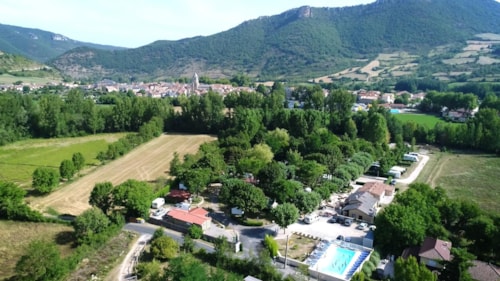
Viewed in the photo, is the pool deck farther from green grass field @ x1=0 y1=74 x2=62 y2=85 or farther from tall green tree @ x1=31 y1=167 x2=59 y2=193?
green grass field @ x1=0 y1=74 x2=62 y2=85

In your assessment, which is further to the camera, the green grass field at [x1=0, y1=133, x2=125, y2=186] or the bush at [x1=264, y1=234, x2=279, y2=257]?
the green grass field at [x1=0, y1=133, x2=125, y2=186]

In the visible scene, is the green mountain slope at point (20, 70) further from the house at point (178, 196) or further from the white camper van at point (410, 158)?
the white camper van at point (410, 158)

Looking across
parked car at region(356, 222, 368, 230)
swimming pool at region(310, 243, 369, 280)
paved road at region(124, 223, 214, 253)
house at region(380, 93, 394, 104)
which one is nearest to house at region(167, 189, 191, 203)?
paved road at region(124, 223, 214, 253)

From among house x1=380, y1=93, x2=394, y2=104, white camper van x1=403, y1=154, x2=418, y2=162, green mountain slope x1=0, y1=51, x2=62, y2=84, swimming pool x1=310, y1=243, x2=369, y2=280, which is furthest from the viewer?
green mountain slope x1=0, y1=51, x2=62, y2=84

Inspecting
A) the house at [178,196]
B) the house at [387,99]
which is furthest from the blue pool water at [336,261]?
the house at [387,99]

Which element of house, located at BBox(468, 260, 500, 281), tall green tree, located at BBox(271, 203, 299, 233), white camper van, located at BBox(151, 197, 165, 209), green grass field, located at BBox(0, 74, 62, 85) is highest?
green grass field, located at BBox(0, 74, 62, 85)

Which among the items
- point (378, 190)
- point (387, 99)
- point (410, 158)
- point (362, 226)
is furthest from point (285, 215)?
point (387, 99)

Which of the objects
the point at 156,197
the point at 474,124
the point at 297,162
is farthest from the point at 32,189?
the point at 474,124

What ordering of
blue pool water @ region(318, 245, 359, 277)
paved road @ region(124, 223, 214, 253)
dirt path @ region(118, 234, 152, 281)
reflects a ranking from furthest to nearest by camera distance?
1. paved road @ region(124, 223, 214, 253)
2. dirt path @ region(118, 234, 152, 281)
3. blue pool water @ region(318, 245, 359, 277)
